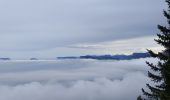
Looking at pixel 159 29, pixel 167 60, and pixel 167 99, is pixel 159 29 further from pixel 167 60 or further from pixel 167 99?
→ pixel 167 99

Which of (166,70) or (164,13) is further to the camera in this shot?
(164,13)

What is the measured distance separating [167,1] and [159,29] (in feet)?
5.24

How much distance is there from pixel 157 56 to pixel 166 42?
4.12 feet

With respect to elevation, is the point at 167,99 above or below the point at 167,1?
below

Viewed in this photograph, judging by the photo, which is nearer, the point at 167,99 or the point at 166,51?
the point at 167,99

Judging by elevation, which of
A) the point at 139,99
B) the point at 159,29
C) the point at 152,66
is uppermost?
the point at 159,29

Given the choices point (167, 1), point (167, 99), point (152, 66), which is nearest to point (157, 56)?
point (152, 66)

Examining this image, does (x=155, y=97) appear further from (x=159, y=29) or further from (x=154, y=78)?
(x=159, y=29)

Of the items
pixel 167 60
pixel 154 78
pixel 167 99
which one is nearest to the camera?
pixel 167 99

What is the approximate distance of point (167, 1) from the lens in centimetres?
2791

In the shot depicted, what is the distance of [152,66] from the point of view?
28766 mm

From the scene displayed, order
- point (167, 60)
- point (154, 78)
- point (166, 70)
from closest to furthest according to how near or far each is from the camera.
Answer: point (166, 70) < point (167, 60) < point (154, 78)

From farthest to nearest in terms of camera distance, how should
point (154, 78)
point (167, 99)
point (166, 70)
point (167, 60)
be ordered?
point (154, 78) < point (167, 60) < point (166, 70) < point (167, 99)

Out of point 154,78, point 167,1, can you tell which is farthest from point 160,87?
point 167,1
